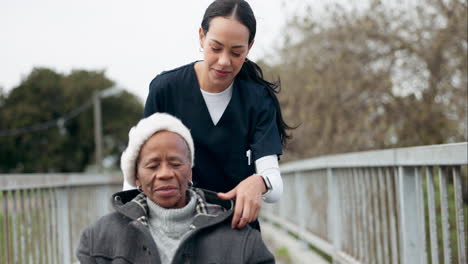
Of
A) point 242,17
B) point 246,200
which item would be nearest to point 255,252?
point 246,200

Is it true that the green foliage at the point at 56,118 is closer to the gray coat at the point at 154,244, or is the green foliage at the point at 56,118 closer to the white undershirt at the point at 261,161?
the white undershirt at the point at 261,161

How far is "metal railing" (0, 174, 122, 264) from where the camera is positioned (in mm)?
4484

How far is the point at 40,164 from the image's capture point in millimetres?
44125

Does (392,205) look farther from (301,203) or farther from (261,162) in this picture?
(301,203)

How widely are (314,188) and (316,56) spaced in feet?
14.8

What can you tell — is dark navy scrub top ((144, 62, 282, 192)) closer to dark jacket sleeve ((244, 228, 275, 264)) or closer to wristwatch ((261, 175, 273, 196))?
wristwatch ((261, 175, 273, 196))

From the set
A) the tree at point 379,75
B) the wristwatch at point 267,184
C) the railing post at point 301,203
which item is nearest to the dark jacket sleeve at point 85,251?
the wristwatch at point 267,184

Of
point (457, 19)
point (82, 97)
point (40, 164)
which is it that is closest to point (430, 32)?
point (457, 19)

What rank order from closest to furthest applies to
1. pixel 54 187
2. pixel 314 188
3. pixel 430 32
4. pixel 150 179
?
1. pixel 150 179
2. pixel 54 187
3. pixel 314 188
4. pixel 430 32

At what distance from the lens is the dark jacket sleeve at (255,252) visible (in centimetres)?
246

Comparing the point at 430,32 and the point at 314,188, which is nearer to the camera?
the point at 314,188

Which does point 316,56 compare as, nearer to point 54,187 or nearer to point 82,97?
point 54,187

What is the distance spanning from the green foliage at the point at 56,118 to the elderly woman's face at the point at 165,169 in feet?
141

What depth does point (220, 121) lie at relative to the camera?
318 centimetres
